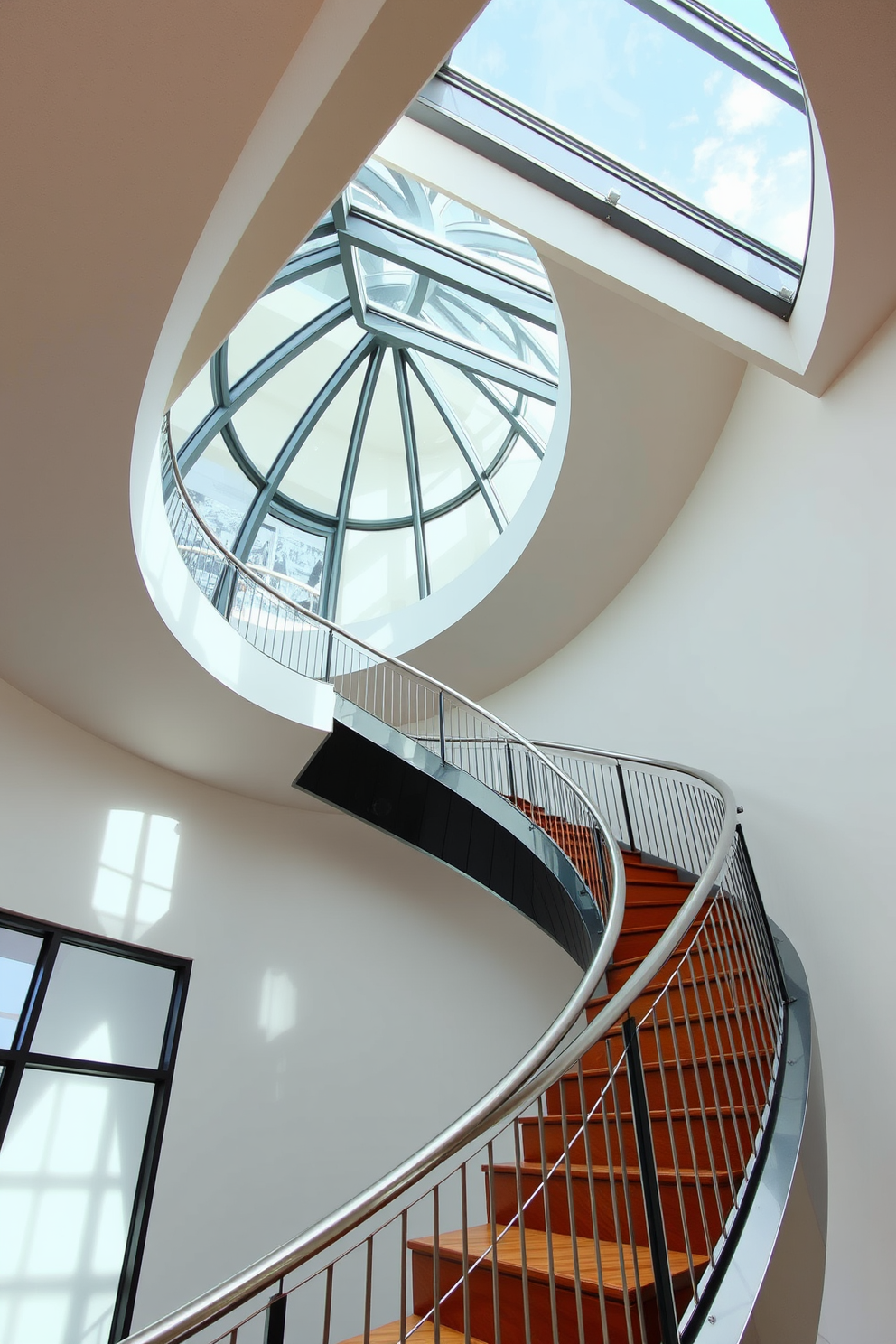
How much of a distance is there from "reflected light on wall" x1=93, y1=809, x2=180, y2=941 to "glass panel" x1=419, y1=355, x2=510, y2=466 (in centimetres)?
746

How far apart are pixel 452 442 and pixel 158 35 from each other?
10.0 m

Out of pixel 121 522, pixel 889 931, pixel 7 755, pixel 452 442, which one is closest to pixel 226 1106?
pixel 7 755

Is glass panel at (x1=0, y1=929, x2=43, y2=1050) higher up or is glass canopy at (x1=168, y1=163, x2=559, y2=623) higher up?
glass canopy at (x1=168, y1=163, x2=559, y2=623)

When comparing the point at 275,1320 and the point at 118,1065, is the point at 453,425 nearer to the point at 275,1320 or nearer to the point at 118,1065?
the point at 118,1065

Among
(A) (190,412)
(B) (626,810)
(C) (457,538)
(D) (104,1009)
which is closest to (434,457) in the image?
(C) (457,538)

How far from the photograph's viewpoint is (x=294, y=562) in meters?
12.8

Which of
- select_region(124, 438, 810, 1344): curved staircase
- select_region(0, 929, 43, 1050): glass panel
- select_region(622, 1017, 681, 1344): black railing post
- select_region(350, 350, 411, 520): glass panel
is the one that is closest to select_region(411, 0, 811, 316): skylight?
select_region(124, 438, 810, 1344): curved staircase

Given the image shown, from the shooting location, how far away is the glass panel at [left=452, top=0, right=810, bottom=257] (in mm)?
5438

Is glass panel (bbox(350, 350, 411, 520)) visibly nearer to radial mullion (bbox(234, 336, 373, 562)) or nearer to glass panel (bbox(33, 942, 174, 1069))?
radial mullion (bbox(234, 336, 373, 562))

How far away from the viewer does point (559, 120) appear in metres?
5.95

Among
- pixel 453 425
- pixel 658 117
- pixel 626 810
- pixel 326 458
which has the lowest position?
pixel 626 810

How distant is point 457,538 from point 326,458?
2574mm

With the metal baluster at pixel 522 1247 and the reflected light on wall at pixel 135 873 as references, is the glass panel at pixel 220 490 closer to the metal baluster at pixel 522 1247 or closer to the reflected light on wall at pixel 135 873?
the reflected light on wall at pixel 135 873

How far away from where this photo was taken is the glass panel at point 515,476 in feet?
36.8
